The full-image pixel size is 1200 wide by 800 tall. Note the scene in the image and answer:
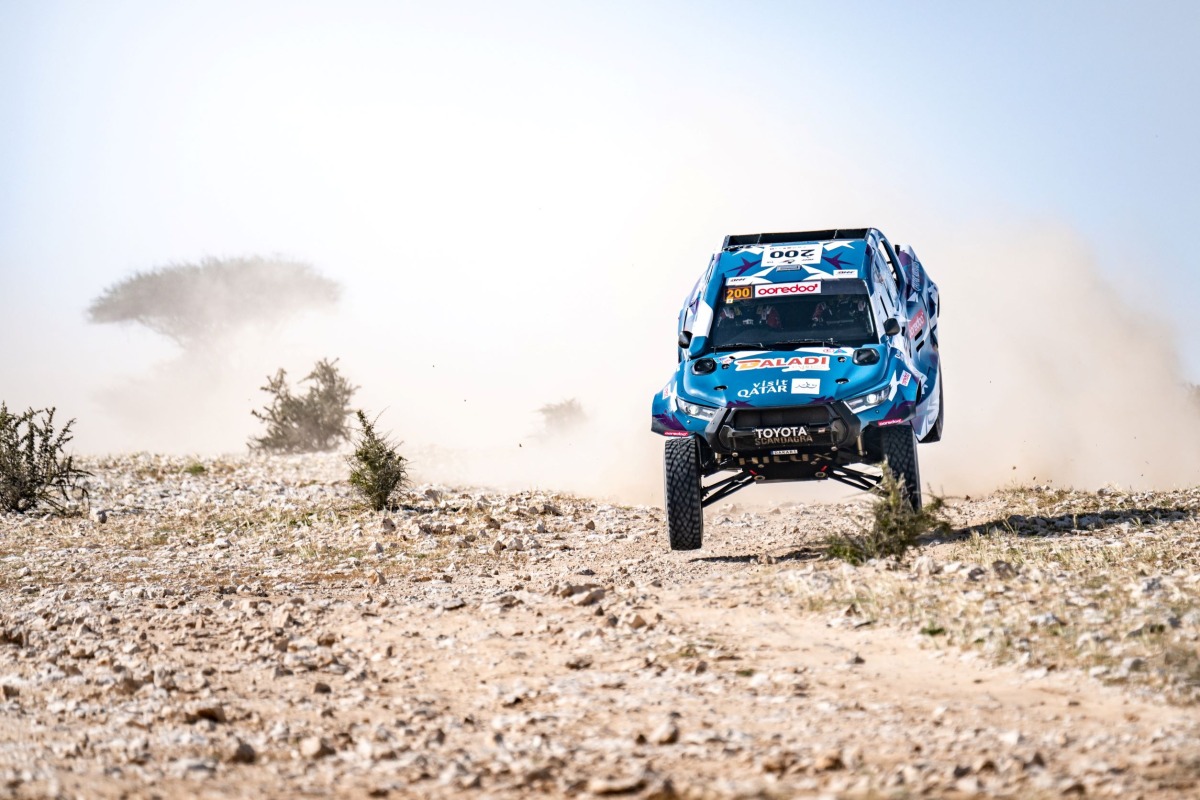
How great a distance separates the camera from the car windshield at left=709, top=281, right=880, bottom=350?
11078mm

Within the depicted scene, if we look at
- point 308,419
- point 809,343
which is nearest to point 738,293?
point 809,343

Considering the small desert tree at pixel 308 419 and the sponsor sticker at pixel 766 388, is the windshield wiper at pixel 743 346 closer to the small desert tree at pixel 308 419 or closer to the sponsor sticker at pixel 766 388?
the sponsor sticker at pixel 766 388

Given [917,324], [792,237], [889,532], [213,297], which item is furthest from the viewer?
[213,297]

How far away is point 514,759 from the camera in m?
4.95

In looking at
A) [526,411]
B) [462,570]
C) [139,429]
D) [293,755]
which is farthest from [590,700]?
[139,429]

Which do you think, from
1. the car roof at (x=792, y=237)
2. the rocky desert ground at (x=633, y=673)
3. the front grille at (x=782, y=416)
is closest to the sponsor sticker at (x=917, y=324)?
the car roof at (x=792, y=237)

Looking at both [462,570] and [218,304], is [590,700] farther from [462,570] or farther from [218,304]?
[218,304]

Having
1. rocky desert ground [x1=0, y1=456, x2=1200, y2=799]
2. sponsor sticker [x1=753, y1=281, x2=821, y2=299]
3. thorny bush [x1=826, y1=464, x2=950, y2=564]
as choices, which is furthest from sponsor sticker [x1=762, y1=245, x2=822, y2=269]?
thorny bush [x1=826, y1=464, x2=950, y2=564]

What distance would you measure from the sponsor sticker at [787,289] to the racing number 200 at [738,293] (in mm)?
57

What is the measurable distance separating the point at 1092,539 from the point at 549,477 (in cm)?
1358

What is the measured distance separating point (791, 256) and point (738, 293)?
573 millimetres

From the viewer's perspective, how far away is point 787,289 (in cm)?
1130

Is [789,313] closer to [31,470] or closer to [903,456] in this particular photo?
[903,456]

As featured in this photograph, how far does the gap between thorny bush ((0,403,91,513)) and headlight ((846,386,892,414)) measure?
32.2ft
